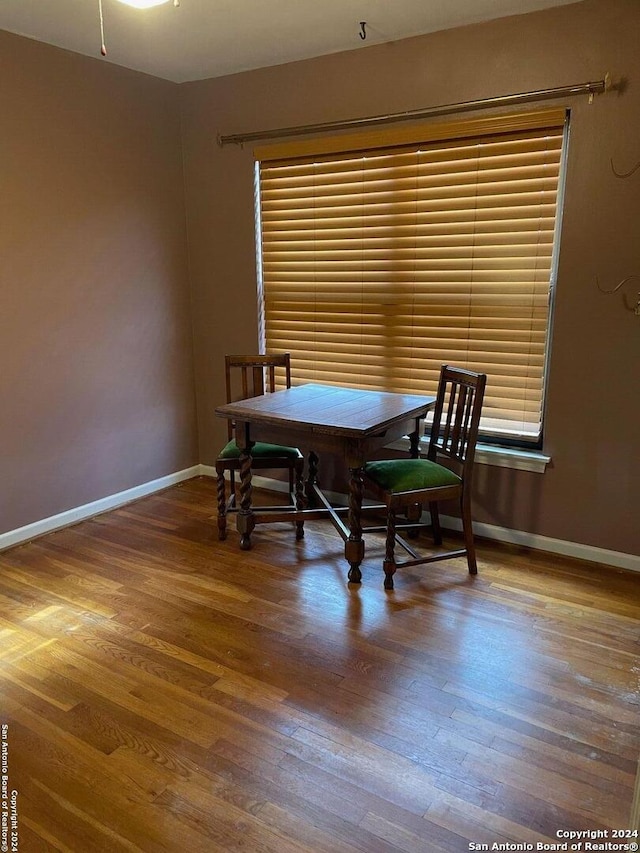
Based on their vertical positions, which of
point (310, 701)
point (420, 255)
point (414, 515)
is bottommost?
point (310, 701)

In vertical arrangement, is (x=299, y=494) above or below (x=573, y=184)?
below

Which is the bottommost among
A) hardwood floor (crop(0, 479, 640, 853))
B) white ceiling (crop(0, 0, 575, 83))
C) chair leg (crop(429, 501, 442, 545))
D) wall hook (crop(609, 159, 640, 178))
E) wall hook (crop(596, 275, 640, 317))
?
hardwood floor (crop(0, 479, 640, 853))

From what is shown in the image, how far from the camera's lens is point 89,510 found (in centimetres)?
370

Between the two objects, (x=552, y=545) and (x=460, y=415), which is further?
(x=552, y=545)

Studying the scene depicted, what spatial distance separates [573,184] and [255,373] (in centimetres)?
202

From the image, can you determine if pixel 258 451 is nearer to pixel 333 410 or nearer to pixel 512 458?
pixel 333 410

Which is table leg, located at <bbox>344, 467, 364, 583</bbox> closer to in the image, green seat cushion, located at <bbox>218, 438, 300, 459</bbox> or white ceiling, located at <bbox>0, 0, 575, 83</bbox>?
green seat cushion, located at <bbox>218, 438, 300, 459</bbox>

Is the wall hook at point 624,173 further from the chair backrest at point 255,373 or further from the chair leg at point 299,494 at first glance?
the chair leg at point 299,494

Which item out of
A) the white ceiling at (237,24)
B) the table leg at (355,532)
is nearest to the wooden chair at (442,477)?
the table leg at (355,532)

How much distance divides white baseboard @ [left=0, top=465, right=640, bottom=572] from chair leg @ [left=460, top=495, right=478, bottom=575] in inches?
16.0

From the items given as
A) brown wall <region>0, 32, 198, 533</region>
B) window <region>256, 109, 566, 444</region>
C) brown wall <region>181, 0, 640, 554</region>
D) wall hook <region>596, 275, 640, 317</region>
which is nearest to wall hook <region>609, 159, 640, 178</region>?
brown wall <region>181, 0, 640, 554</region>

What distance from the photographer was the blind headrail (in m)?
2.71

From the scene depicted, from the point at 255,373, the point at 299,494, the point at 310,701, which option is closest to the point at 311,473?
the point at 299,494

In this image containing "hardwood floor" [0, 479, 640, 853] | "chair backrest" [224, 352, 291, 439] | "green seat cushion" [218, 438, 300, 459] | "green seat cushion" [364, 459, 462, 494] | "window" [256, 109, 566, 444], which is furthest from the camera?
"chair backrest" [224, 352, 291, 439]
